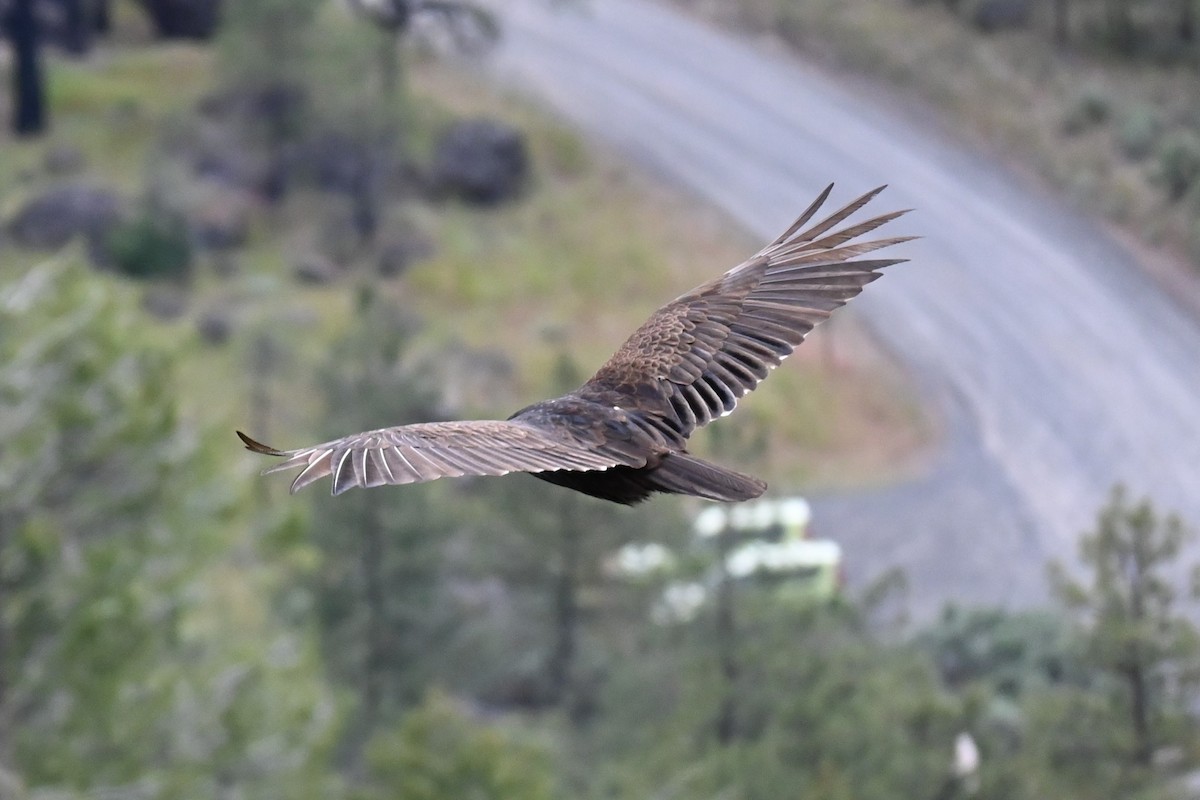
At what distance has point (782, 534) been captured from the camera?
20.3 m

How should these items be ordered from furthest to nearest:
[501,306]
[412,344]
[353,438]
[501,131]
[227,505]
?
1. [501,131]
2. [501,306]
3. [412,344]
4. [227,505]
5. [353,438]

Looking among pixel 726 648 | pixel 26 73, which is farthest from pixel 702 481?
pixel 26 73

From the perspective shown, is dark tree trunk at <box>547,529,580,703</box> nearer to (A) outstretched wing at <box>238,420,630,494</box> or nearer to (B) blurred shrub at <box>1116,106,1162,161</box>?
(B) blurred shrub at <box>1116,106,1162,161</box>

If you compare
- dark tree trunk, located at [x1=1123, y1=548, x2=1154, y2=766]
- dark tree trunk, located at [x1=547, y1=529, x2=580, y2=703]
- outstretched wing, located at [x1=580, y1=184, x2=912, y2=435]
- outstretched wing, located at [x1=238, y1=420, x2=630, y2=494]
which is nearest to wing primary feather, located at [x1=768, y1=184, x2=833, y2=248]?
outstretched wing, located at [x1=580, y1=184, x2=912, y2=435]

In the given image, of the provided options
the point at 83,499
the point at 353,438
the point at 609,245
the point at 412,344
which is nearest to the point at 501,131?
the point at 609,245

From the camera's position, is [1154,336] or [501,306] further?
[501,306]

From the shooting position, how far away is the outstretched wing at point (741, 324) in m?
6.75

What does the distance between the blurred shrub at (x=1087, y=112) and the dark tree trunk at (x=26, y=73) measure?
18.8m

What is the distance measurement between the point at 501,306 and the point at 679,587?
1315 centimetres

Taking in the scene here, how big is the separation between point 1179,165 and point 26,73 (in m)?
21.2

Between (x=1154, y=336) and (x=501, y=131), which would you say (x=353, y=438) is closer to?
(x=1154, y=336)

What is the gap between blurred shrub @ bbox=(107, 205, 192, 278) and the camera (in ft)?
107

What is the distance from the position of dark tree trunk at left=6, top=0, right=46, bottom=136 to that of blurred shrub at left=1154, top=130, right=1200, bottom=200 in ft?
66.8

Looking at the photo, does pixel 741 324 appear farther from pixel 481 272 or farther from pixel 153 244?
pixel 153 244
